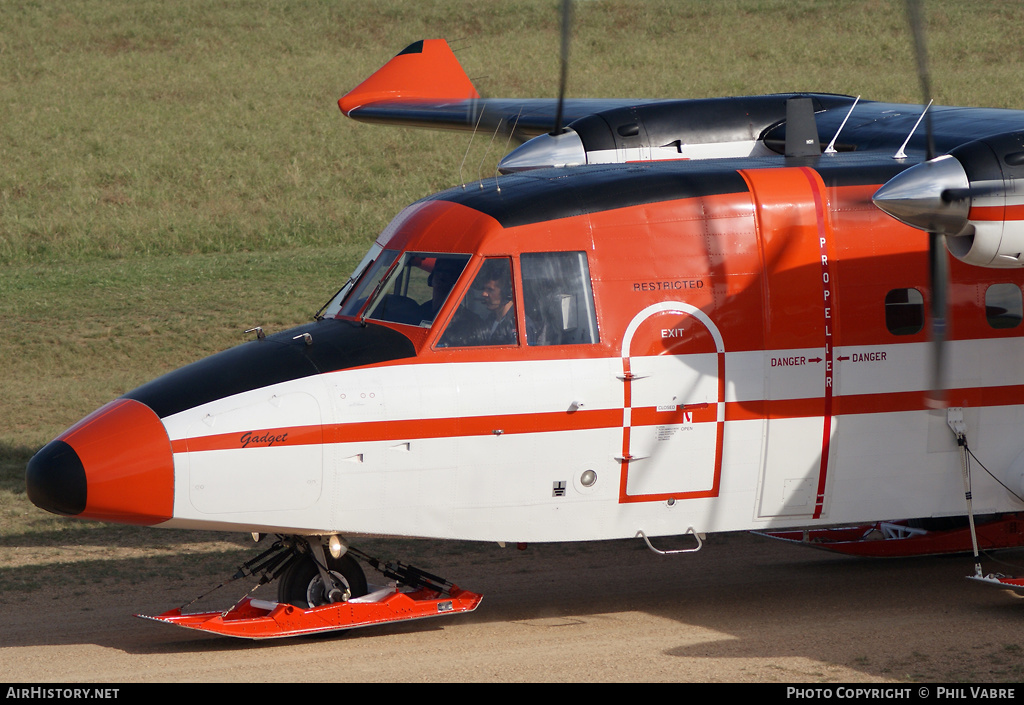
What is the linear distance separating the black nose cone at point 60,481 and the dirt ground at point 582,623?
1238 millimetres

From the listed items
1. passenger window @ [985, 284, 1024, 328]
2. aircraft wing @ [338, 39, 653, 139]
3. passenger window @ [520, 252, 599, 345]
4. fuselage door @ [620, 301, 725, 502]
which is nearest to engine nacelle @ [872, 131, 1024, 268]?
passenger window @ [985, 284, 1024, 328]

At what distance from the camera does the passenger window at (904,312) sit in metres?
8.88

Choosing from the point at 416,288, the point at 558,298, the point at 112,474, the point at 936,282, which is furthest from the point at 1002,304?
the point at 112,474

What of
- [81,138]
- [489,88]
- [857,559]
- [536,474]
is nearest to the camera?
[536,474]

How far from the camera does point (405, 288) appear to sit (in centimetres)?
873

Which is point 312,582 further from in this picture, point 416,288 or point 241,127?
point 241,127

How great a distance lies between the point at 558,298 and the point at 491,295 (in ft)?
1.65

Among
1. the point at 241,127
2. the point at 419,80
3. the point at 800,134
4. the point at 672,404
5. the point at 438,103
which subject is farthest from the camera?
the point at 241,127

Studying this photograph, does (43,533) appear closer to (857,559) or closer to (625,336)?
(625,336)

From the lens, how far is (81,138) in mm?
36750

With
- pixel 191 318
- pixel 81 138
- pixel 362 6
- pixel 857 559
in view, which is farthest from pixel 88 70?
pixel 857 559

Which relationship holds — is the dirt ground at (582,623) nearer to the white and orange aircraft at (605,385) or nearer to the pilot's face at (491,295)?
the white and orange aircraft at (605,385)

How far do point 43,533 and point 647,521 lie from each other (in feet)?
24.2

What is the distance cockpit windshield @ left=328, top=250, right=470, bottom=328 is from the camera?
8508 mm
